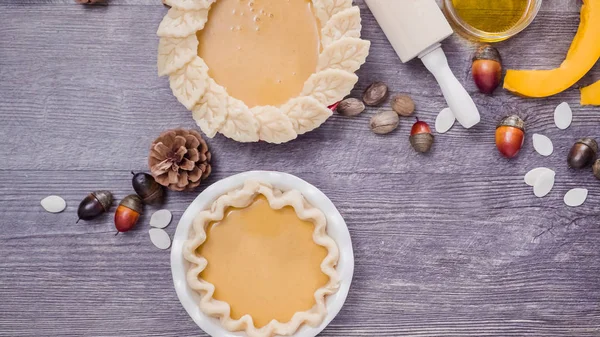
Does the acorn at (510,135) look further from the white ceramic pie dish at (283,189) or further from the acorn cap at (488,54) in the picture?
the white ceramic pie dish at (283,189)

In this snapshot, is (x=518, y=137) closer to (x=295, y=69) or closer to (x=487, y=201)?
(x=487, y=201)

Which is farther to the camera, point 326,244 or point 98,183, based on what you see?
point 98,183

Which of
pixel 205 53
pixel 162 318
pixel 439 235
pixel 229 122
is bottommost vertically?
pixel 162 318

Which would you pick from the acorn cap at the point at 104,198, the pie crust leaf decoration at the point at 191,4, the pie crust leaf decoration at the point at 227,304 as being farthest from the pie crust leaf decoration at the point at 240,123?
the acorn cap at the point at 104,198

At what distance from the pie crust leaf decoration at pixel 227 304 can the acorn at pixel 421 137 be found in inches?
12.7

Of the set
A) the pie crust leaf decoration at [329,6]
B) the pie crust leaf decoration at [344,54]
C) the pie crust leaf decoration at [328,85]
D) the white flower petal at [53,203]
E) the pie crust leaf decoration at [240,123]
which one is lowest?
the white flower petal at [53,203]

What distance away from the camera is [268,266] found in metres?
1.45

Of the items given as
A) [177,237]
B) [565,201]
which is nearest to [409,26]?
[565,201]

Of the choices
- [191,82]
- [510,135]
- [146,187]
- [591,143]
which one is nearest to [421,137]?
[510,135]

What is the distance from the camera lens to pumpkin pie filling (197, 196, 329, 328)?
57.0 inches

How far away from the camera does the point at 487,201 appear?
1.61 meters

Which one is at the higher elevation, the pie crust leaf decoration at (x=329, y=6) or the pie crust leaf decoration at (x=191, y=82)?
Answer: the pie crust leaf decoration at (x=329, y=6)

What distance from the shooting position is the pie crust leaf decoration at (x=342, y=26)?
4.59 ft

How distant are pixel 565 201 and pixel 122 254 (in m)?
1.19
